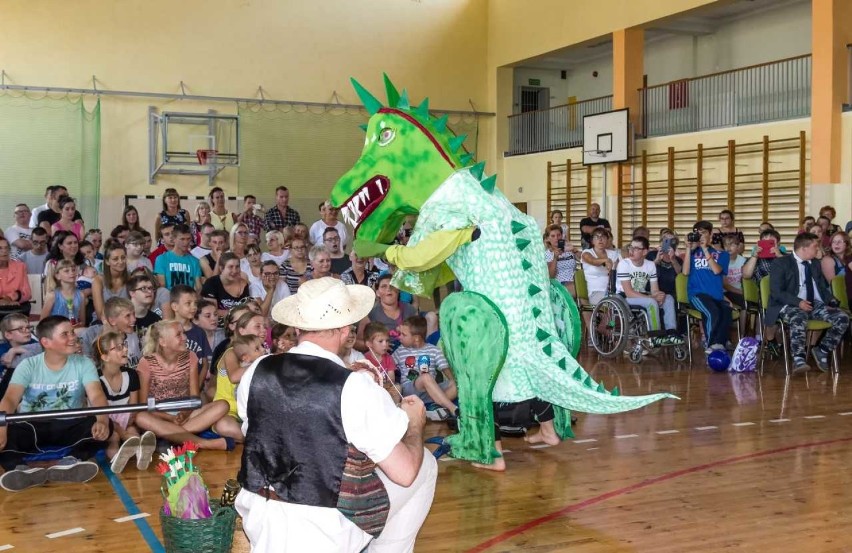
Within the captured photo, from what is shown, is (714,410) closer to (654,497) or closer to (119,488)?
(654,497)

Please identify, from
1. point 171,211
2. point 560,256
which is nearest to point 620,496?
point 560,256

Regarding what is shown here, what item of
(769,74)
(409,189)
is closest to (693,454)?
(409,189)

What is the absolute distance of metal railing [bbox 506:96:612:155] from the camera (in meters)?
19.1

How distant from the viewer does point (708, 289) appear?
9602 millimetres

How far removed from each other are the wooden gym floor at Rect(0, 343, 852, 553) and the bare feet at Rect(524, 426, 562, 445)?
0.33 feet

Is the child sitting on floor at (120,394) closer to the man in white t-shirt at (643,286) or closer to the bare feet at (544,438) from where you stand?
the bare feet at (544,438)

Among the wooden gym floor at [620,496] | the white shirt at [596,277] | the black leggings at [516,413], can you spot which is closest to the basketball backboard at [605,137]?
the white shirt at [596,277]

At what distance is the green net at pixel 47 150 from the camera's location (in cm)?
1475

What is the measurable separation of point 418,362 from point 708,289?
13.4 feet

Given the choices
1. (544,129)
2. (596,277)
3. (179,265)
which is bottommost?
(596,277)

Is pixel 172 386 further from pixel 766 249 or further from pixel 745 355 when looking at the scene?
pixel 766 249

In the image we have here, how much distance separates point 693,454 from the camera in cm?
555

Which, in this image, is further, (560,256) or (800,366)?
(560,256)

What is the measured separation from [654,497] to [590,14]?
13323mm
